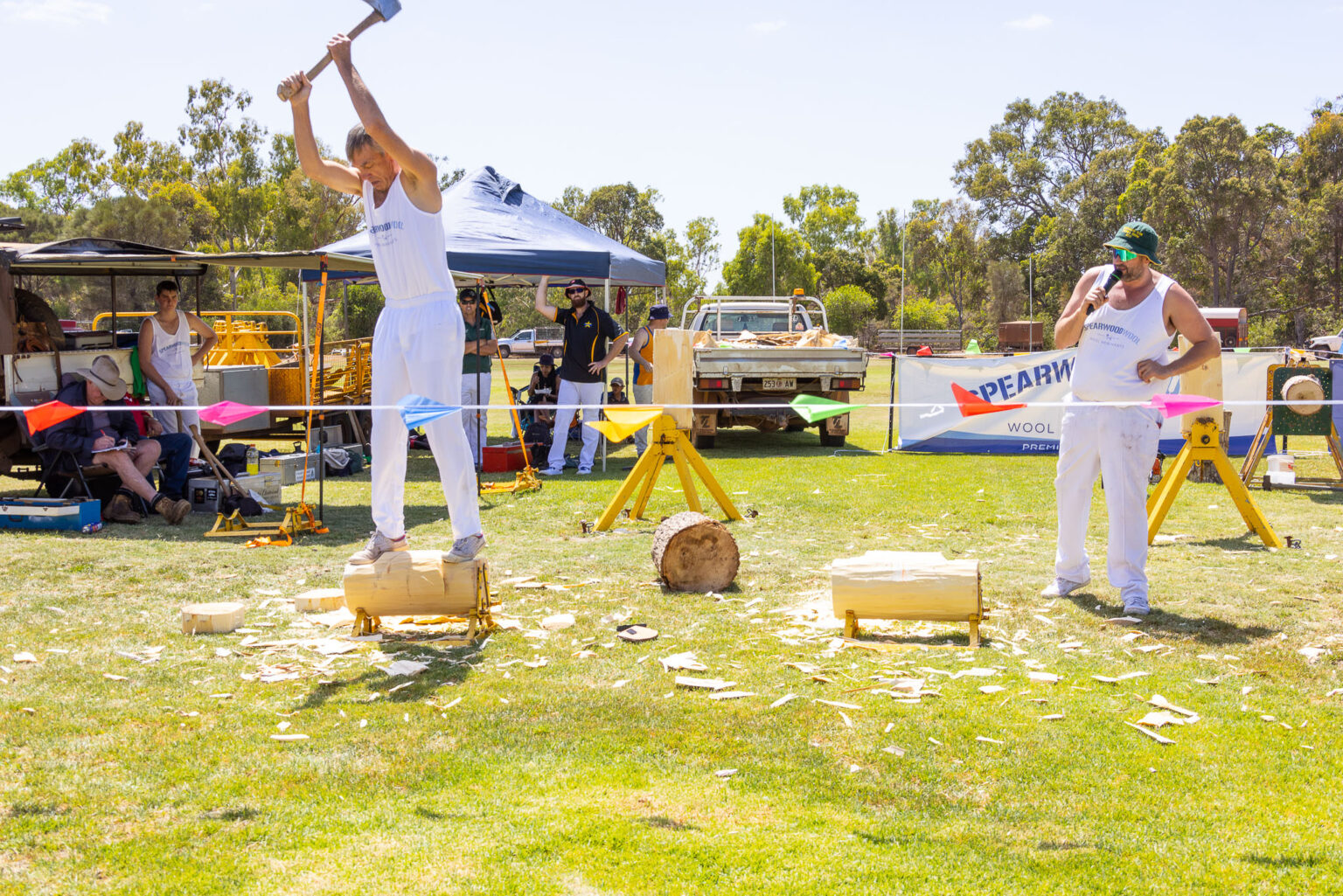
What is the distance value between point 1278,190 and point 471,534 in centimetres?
5072

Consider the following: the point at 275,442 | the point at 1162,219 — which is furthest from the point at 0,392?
the point at 1162,219

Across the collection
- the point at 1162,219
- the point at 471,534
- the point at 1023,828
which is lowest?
the point at 1023,828

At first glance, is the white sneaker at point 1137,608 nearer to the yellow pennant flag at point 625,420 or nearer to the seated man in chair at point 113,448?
the yellow pennant flag at point 625,420

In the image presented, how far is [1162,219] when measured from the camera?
4956cm

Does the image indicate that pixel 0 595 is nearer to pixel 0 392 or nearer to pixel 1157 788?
pixel 0 392

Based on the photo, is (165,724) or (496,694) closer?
(165,724)

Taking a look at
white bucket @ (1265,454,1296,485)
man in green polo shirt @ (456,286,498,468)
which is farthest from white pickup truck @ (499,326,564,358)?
white bucket @ (1265,454,1296,485)

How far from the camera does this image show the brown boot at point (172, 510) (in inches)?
361

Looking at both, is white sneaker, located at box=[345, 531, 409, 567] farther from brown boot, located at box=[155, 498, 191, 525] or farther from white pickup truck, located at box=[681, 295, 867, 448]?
white pickup truck, located at box=[681, 295, 867, 448]

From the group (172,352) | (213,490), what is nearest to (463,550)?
(213,490)

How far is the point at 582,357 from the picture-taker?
12.2 m

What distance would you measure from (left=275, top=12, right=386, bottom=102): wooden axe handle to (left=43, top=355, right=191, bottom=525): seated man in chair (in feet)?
15.6

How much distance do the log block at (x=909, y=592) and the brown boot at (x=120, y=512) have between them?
20.9 ft

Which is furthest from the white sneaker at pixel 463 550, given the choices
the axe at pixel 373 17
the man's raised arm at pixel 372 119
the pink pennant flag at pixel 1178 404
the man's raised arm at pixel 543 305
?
the man's raised arm at pixel 543 305
